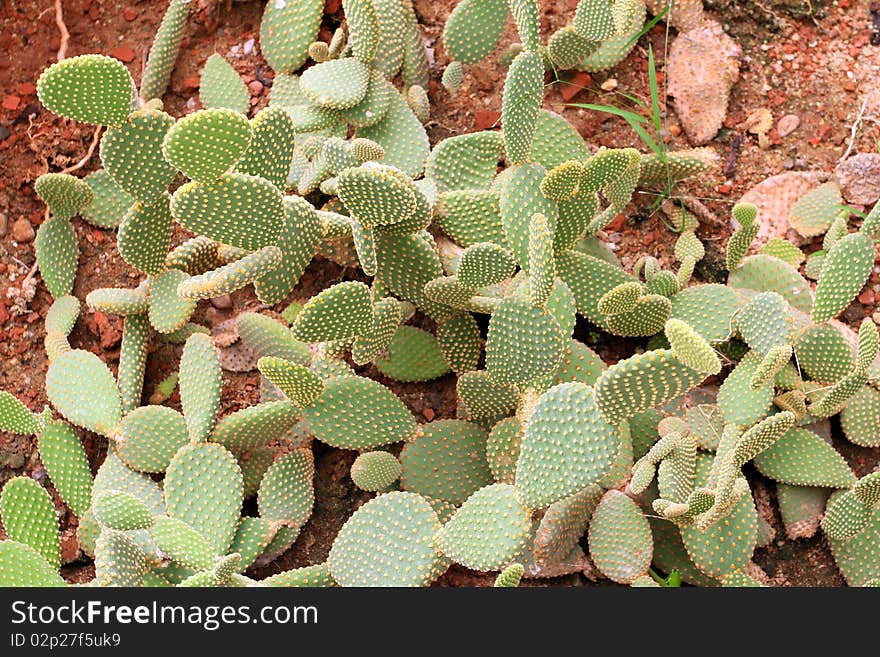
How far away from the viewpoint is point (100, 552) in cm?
196

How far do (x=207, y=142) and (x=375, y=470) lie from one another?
772 millimetres

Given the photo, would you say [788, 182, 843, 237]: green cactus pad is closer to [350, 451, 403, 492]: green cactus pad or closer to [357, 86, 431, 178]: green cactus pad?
[357, 86, 431, 178]: green cactus pad

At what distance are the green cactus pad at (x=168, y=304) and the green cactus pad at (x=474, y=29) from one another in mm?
903

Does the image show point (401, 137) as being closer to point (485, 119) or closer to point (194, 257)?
point (485, 119)

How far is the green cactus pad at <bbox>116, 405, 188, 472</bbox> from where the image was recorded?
2.23 metres

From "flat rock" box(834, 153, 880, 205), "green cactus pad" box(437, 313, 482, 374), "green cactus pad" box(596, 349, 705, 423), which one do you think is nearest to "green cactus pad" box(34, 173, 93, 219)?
"green cactus pad" box(437, 313, 482, 374)

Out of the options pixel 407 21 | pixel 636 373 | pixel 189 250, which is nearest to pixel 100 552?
pixel 189 250

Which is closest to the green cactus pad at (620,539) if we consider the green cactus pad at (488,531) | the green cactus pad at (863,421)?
the green cactus pad at (488,531)

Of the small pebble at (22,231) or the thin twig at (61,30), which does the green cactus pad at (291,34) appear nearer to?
the thin twig at (61,30)

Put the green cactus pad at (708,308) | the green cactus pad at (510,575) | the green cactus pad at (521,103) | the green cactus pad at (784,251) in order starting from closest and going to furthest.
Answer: the green cactus pad at (510,575) → the green cactus pad at (521,103) → the green cactus pad at (708,308) → the green cactus pad at (784,251)

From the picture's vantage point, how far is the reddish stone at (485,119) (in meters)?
2.67

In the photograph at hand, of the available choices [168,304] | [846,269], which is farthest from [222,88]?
[846,269]

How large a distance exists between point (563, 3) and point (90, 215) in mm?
1381

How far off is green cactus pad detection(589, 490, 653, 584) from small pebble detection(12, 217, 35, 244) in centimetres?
160
